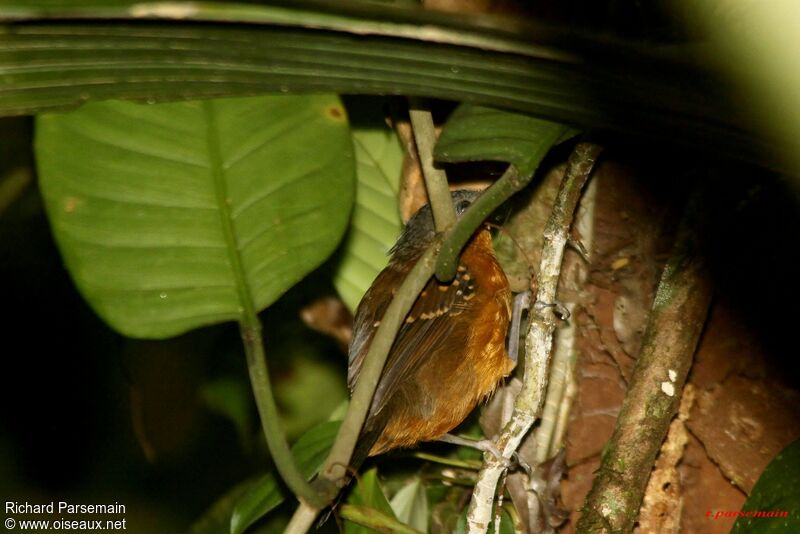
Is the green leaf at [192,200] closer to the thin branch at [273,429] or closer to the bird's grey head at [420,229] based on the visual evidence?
the thin branch at [273,429]

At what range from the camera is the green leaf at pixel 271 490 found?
243cm

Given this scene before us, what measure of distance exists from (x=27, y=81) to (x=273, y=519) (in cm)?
182

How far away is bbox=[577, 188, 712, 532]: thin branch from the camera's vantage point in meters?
2.27

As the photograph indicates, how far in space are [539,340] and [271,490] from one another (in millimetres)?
929

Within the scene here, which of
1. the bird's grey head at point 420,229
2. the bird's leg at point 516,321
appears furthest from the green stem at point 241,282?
the bird's leg at point 516,321

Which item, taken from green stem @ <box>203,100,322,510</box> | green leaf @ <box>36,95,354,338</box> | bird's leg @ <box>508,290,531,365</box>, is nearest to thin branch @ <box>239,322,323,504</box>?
green stem @ <box>203,100,322,510</box>

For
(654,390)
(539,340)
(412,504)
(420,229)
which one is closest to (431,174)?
(539,340)

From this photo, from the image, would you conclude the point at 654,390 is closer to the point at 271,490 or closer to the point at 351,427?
the point at 351,427

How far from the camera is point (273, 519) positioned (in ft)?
9.36

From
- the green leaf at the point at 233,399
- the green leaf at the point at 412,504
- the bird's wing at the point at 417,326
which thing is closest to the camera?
A: the bird's wing at the point at 417,326

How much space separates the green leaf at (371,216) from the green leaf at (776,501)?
4.71 ft

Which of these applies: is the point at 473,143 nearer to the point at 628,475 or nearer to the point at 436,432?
the point at 628,475

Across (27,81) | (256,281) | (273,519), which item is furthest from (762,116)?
(273,519)

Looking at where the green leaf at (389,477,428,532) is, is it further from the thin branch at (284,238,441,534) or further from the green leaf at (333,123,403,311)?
the thin branch at (284,238,441,534)
